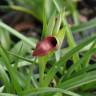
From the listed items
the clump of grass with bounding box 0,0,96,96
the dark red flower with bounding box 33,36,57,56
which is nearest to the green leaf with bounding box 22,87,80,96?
the clump of grass with bounding box 0,0,96,96

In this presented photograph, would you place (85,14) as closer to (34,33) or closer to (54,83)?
(34,33)

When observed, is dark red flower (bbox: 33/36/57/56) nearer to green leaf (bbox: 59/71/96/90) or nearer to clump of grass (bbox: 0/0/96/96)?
clump of grass (bbox: 0/0/96/96)

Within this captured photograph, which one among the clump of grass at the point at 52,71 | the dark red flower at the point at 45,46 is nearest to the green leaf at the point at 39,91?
the clump of grass at the point at 52,71

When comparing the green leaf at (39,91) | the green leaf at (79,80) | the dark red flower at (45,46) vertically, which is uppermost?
the dark red flower at (45,46)

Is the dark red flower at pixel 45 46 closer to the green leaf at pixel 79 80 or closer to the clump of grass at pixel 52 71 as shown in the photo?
the clump of grass at pixel 52 71

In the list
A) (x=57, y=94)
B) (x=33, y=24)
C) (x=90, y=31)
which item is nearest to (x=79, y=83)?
(x=57, y=94)

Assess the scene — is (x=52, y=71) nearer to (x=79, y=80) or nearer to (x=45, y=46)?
(x=79, y=80)

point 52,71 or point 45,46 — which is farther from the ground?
point 45,46

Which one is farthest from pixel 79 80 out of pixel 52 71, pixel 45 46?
pixel 45 46
